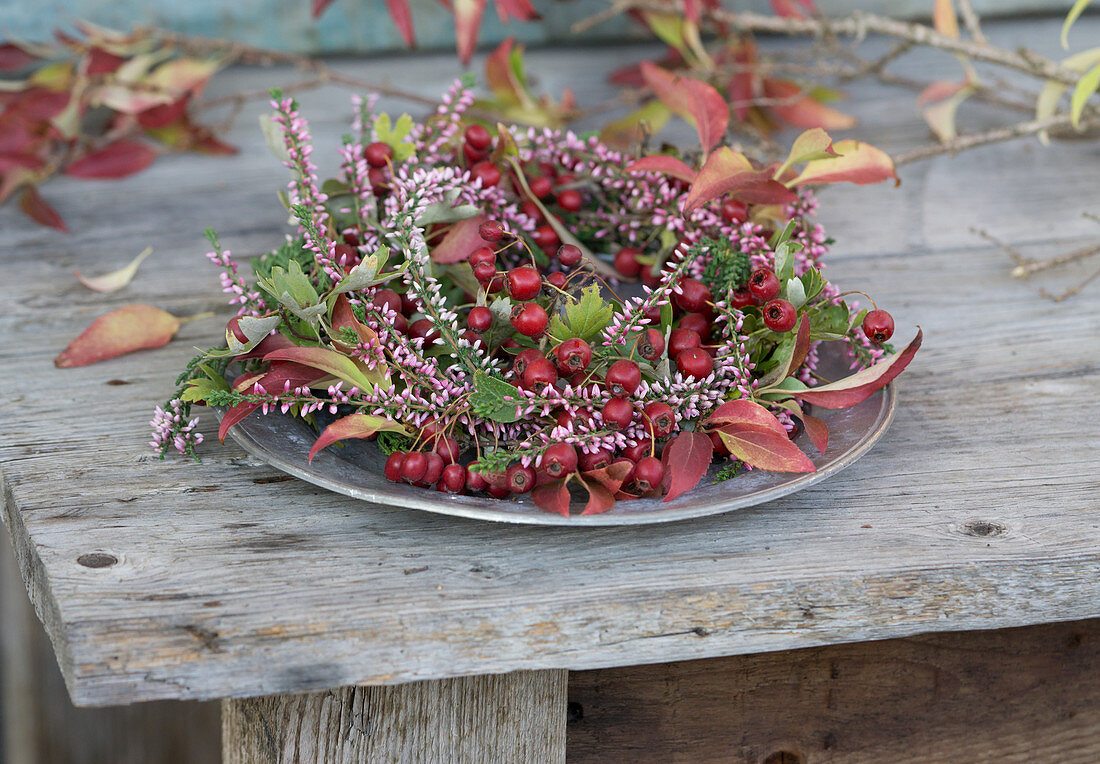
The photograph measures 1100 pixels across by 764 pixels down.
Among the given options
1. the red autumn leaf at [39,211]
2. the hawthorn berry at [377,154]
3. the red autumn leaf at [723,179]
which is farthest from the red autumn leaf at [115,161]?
the red autumn leaf at [723,179]

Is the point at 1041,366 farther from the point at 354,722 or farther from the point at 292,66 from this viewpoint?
the point at 292,66

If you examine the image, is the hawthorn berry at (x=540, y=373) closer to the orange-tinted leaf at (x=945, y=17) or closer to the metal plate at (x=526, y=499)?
the metal plate at (x=526, y=499)

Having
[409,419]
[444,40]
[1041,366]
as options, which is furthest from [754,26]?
[409,419]

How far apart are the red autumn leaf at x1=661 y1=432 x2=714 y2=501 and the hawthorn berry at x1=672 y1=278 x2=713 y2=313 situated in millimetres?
108

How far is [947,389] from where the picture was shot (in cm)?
76

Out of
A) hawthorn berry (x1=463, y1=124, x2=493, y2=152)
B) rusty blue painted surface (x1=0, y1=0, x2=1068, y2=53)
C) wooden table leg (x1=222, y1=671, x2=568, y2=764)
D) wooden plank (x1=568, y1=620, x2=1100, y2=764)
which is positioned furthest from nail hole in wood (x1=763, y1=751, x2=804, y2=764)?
rusty blue painted surface (x1=0, y1=0, x2=1068, y2=53)

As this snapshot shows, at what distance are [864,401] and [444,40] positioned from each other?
3.24ft

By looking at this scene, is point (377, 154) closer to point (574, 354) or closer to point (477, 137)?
point (477, 137)

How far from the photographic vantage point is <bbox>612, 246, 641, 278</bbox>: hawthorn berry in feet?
2.50

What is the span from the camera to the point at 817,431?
1.91 ft

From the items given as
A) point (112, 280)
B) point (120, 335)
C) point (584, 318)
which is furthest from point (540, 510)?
point (112, 280)

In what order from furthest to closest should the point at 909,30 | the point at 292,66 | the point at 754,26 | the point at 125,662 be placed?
the point at 292,66 < the point at 754,26 < the point at 909,30 < the point at 125,662

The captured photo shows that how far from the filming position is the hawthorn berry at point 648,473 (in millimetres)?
532

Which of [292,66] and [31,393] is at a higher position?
[292,66]
